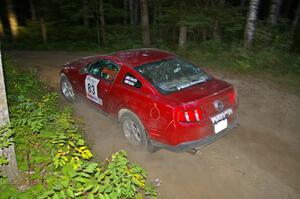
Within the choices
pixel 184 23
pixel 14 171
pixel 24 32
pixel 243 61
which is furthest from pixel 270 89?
pixel 24 32

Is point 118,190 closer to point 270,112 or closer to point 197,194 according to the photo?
point 197,194

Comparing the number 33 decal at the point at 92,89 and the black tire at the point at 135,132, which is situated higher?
the number 33 decal at the point at 92,89

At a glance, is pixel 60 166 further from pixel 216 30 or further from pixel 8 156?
pixel 216 30

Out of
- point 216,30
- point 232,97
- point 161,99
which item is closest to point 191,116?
point 161,99

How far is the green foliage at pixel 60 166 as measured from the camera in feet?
8.73

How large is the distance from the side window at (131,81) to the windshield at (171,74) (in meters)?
0.16

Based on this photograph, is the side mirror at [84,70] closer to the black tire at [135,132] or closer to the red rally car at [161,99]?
the red rally car at [161,99]

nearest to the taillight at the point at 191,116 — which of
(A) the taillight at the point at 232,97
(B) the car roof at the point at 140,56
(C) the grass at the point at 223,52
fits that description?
(A) the taillight at the point at 232,97

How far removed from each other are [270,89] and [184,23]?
514 cm

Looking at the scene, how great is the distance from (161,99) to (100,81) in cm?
178

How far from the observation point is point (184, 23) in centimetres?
1124

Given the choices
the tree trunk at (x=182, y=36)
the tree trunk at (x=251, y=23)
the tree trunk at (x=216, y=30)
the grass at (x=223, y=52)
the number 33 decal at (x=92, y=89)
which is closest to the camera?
the number 33 decal at (x=92, y=89)

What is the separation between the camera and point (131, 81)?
4.63m

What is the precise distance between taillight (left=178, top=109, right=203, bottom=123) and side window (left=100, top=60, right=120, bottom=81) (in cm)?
175
